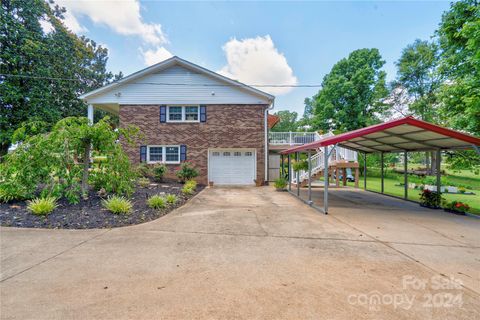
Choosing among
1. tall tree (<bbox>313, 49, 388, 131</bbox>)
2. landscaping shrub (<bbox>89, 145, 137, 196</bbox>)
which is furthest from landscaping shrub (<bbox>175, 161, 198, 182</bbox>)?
tall tree (<bbox>313, 49, 388, 131</bbox>)

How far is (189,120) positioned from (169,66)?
11.3ft

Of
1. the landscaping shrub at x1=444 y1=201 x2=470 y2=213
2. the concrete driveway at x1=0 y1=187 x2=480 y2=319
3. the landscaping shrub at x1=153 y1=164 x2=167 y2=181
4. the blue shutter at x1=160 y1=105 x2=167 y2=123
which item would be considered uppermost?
the blue shutter at x1=160 y1=105 x2=167 y2=123

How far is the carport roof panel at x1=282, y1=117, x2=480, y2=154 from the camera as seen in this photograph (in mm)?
5957

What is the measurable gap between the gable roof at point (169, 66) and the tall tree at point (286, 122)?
37.6m

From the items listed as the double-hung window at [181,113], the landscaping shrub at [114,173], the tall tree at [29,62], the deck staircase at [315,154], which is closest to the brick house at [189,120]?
the double-hung window at [181,113]

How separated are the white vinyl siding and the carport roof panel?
19.4ft

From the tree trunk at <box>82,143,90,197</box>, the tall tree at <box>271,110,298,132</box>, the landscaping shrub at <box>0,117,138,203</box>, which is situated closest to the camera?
the landscaping shrub at <box>0,117,138,203</box>

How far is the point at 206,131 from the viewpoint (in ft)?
44.0

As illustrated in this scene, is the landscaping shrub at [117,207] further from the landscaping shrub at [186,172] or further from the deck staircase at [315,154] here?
the deck staircase at [315,154]

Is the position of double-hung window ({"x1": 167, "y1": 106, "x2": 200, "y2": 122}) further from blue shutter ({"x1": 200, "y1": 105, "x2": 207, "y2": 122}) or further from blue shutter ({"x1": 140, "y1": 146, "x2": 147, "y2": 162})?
blue shutter ({"x1": 140, "y1": 146, "x2": 147, "y2": 162})

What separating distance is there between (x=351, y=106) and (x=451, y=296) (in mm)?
23884

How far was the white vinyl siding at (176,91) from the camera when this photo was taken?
1333cm

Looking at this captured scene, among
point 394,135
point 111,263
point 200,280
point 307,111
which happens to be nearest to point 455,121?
point 394,135

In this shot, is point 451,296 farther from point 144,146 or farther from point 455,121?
point 144,146
